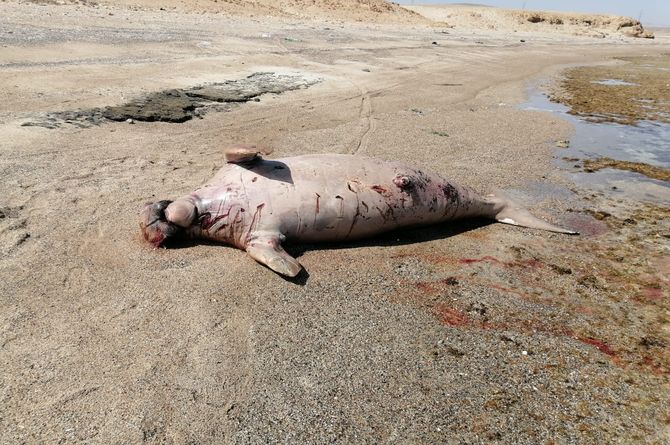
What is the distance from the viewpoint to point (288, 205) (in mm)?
4559

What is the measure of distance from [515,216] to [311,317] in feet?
9.77

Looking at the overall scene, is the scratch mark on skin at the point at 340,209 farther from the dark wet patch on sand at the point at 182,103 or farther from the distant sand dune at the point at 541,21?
the distant sand dune at the point at 541,21

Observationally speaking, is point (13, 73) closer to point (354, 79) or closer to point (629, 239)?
point (354, 79)

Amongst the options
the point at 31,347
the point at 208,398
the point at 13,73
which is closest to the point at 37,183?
the point at 31,347

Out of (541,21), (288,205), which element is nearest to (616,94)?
(288,205)

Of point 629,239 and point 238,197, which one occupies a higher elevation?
point 238,197

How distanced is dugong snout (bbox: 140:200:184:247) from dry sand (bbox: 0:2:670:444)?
0.15 metres

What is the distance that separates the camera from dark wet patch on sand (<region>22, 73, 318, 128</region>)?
763 centimetres

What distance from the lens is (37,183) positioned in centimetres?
542

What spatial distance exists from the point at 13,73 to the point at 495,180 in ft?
28.4

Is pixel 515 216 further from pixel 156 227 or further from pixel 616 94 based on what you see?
pixel 616 94

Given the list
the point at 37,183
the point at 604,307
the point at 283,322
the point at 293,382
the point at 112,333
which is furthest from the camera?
the point at 37,183

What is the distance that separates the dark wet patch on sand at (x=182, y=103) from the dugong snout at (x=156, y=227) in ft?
12.1

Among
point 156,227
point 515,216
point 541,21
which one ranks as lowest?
point 515,216
